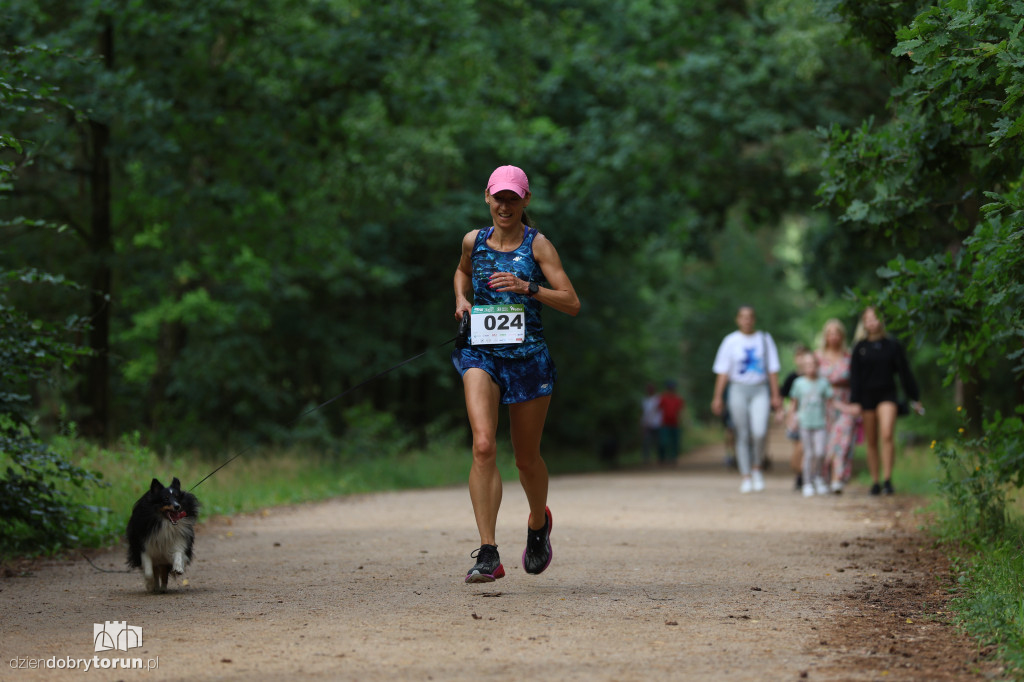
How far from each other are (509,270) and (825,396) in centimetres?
871

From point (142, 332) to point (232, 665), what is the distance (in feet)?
50.7

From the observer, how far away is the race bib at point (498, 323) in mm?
6895

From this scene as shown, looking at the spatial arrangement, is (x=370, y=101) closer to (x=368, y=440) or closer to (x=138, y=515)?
(x=368, y=440)

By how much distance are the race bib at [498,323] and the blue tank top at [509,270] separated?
0.20ft

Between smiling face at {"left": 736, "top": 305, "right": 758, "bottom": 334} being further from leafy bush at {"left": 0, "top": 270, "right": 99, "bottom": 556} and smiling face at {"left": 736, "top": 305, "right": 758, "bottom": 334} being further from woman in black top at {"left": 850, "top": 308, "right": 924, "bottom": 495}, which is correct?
leafy bush at {"left": 0, "top": 270, "right": 99, "bottom": 556}

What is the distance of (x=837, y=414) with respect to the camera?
14875 millimetres

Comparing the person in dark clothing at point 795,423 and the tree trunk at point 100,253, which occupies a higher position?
the tree trunk at point 100,253

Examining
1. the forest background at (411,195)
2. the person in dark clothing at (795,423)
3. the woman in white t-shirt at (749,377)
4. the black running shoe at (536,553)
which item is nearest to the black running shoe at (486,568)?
the black running shoe at (536,553)

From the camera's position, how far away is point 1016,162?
816cm

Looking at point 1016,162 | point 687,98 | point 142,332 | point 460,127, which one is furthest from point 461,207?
point 1016,162

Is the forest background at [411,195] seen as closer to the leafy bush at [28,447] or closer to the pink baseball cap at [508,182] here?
the leafy bush at [28,447]

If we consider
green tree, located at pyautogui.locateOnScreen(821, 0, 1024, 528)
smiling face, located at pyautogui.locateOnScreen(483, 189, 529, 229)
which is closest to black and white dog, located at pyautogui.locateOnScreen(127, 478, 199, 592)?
smiling face, located at pyautogui.locateOnScreen(483, 189, 529, 229)

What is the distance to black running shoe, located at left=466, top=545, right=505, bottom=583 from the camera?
673cm

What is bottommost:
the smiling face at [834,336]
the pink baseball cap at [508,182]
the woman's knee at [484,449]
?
the woman's knee at [484,449]
